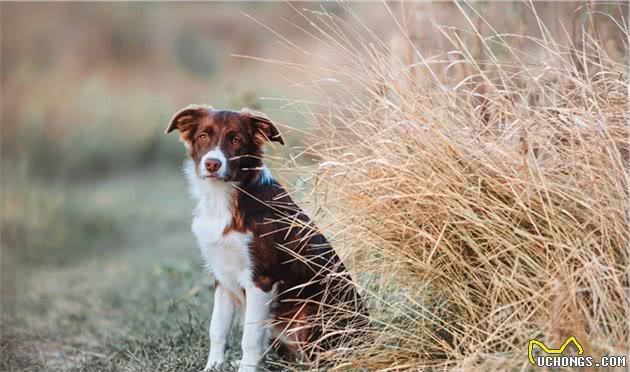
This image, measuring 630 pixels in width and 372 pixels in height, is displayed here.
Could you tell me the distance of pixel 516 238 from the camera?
3.46 m

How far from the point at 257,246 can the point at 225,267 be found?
17 centimetres

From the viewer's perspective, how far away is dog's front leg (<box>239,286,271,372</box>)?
3879mm

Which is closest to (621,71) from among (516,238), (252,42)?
(516,238)

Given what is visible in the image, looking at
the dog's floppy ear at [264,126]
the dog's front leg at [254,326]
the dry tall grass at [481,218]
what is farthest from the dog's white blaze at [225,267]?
the dry tall grass at [481,218]

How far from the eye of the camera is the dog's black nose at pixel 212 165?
150 inches

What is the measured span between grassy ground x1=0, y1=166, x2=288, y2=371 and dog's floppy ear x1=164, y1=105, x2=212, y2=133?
99 cm

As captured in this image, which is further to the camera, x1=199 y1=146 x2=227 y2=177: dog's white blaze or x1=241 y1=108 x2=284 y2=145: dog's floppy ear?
x1=241 y1=108 x2=284 y2=145: dog's floppy ear

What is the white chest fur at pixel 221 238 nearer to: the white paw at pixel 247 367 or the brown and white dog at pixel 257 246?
the brown and white dog at pixel 257 246

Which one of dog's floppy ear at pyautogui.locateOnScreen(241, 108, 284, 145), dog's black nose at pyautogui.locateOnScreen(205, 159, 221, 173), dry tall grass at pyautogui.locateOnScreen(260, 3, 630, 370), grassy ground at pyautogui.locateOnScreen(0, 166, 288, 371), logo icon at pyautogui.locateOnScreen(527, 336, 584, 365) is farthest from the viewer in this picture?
grassy ground at pyautogui.locateOnScreen(0, 166, 288, 371)

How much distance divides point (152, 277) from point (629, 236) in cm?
433

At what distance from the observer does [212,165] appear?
382 cm

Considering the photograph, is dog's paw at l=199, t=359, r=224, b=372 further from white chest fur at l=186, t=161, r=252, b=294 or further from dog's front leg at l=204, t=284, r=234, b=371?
white chest fur at l=186, t=161, r=252, b=294

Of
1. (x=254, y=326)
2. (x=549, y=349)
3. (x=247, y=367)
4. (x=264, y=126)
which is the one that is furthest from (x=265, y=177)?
(x=549, y=349)

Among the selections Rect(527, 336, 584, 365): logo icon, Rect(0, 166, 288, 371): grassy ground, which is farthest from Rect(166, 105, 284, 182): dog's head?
Rect(527, 336, 584, 365): logo icon
